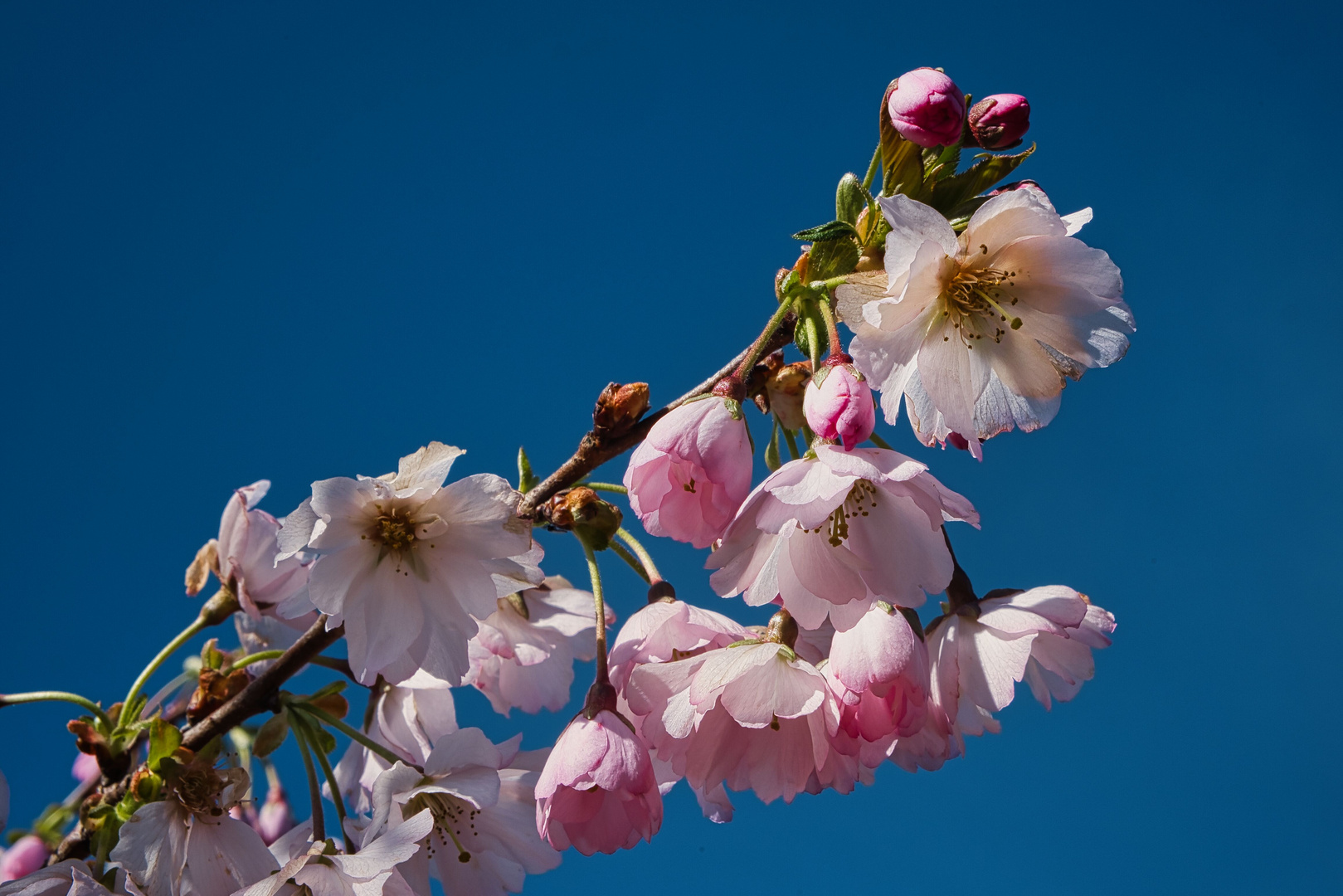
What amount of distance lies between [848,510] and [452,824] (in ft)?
A: 2.82

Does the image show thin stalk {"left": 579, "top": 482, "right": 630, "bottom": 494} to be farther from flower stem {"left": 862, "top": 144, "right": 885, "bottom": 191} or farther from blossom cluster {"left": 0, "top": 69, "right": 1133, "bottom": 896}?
flower stem {"left": 862, "top": 144, "right": 885, "bottom": 191}

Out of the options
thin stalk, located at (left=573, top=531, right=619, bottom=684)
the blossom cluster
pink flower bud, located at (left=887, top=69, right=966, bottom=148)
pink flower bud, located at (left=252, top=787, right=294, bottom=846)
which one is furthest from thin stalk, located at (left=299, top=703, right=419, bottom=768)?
pink flower bud, located at (left=252, top=787, right=294, bottom=846)

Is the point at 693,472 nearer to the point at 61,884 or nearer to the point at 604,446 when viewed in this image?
the point at 604,446

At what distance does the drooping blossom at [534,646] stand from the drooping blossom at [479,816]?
266 millimetres

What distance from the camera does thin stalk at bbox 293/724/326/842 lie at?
1.41 metres

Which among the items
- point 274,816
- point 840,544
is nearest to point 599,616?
point 840,544

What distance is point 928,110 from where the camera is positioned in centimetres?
117

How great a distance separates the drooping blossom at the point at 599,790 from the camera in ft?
4.03

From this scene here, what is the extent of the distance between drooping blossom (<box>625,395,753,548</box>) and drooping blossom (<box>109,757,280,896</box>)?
0.86 m

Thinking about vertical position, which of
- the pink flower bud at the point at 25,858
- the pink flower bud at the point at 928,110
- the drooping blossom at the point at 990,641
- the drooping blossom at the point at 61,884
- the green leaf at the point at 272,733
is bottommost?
the drooping blossom at the point at 990,641

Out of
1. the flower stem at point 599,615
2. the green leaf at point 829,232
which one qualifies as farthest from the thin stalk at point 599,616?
the green leaf at point 829,232

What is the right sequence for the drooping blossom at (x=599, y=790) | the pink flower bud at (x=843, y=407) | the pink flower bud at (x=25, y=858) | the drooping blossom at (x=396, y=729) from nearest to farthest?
the pink flower bud at (x=843, y=407), the drooping blossom at (x=599, y=790), the drooping blossom at (x=396, y=729), the pink flower bud at (x=25, y=858)

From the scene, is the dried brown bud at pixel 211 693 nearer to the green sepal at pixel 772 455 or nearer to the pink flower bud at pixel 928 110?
the green sepal at pixel 772 455

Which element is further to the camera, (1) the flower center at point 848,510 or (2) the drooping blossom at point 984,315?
(1) the flower center at point 848,510
